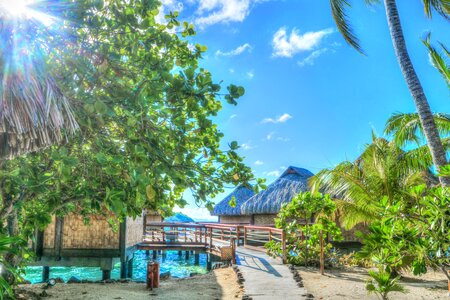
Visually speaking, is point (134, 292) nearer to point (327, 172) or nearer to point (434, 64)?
point (327, 172)

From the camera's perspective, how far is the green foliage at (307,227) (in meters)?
8.95

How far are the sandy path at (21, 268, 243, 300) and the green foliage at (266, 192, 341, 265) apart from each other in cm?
173

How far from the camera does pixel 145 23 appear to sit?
11.8 feet

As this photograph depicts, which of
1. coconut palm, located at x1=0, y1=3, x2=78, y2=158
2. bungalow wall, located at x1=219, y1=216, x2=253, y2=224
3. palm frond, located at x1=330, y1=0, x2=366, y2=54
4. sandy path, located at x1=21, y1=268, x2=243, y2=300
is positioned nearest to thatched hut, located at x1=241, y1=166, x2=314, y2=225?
bungalow wall, located at x1=219, y1=216, x2=253, y2=224

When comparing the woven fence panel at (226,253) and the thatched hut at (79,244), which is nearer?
the woven fence panel at (226,253)

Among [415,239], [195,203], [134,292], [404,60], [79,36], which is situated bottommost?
[134,292]

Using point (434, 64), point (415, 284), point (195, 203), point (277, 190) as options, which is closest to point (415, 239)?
point (195, 203)

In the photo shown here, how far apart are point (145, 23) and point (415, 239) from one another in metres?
3.41

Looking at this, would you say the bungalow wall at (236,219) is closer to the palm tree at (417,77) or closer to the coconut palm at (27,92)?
the palm tree at (417,77)

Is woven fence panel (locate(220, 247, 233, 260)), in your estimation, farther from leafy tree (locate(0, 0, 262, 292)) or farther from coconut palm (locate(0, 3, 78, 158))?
coconut palm (locate(0, 3, 78, 158))

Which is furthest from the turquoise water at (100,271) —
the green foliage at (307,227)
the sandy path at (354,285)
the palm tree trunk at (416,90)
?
the palm tree trunk at (416,90)

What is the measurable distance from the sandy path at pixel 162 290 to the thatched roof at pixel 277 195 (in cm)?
961

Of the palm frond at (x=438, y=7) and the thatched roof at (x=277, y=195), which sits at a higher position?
the palm frond at (x=438, y=7)

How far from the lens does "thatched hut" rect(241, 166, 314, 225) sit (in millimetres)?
18513
